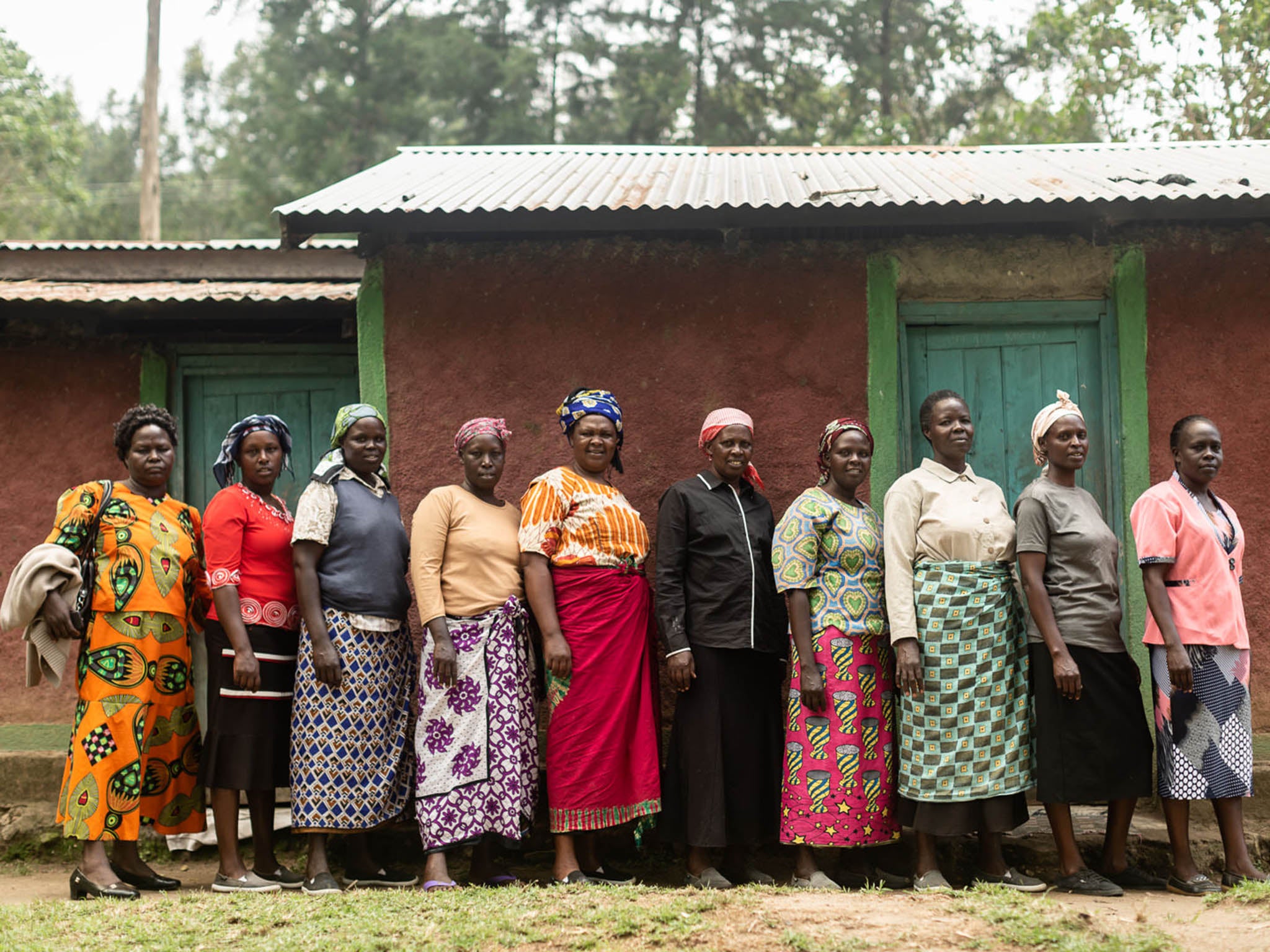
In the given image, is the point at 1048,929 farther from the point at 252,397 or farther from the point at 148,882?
the point at 252,397

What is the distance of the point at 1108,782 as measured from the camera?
161 inches

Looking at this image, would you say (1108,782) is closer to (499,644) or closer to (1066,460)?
(1066,460)

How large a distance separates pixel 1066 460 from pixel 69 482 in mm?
4568

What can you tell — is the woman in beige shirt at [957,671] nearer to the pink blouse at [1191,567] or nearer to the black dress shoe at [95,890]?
the pink blouse at [1191,567]

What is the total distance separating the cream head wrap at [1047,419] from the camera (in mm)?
4227

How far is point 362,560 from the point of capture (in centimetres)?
429

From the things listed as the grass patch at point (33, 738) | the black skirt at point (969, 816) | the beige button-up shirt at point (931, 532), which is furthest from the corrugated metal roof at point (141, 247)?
the black skirt at point (969, 816)

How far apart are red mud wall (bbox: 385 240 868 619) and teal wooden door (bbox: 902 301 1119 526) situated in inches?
12.3

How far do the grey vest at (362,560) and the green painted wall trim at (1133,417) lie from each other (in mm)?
2954

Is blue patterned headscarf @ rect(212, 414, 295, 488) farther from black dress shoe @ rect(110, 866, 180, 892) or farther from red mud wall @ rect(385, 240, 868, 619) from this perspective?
black dress shoe @ rect(110, 866, 180, 892)

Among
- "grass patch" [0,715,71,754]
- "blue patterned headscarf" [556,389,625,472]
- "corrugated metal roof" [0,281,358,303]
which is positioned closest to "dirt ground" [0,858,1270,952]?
"blue patterned headscarf" [556,389,625,472]

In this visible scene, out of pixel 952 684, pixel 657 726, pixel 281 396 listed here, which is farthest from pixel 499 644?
pixel 281 396

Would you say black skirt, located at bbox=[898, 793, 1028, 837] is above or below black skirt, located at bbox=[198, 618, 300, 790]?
below

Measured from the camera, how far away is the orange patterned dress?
4.23m
